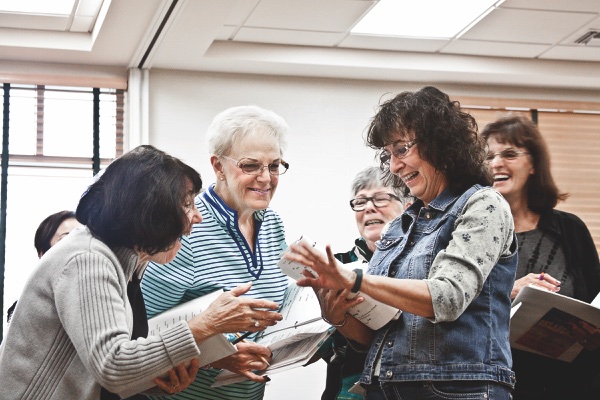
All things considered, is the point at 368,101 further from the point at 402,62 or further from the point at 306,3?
the point at 306,3

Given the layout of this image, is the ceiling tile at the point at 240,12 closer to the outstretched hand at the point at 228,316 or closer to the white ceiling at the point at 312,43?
the white ceiling at the point at 312,43

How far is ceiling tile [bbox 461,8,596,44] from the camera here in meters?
4.85

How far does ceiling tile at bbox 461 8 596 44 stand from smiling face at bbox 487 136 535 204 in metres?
1.88

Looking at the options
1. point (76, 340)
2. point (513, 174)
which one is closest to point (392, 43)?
point (513, 174)

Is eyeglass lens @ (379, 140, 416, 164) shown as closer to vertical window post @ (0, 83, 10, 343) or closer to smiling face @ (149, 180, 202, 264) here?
smiling face @ (149, 180, 202, 264)

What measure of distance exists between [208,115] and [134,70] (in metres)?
0.52

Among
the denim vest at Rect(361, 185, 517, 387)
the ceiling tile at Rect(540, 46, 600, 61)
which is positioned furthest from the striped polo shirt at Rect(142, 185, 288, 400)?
the ceiling tile at Rect(540, 46, 600, 61)

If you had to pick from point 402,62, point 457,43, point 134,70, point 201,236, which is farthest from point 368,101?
point 201,236

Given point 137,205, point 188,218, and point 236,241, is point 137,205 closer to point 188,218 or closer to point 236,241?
point 188,218

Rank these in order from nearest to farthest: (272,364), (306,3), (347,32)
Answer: (272,364) < (306,3) < (347,32)

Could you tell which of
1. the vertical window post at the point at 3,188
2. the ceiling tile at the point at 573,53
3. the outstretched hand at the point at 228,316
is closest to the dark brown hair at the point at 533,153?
the outstretched hand at the point at 228,316

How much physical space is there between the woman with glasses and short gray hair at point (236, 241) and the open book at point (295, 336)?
4cm

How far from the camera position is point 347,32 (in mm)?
5062

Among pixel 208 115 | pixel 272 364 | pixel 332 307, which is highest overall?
pixel 208 115
